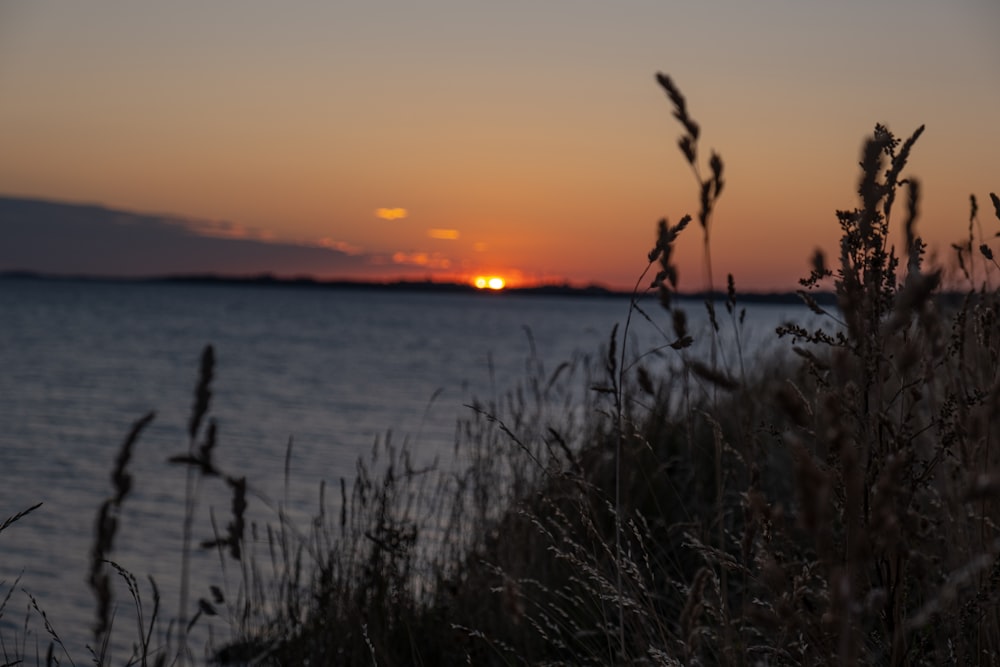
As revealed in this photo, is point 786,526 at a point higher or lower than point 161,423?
higher

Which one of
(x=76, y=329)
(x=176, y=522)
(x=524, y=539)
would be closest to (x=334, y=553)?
(x=524, y=539)

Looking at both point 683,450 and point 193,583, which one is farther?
point 683,450

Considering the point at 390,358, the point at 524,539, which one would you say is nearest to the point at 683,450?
the point at 524,539

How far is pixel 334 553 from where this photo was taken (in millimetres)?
4121

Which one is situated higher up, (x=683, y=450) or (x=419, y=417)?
(x=683, y=450)

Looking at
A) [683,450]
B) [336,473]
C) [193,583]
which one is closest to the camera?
[193,583]

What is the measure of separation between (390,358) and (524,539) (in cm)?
3639

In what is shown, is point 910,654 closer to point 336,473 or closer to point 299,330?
point 336,473

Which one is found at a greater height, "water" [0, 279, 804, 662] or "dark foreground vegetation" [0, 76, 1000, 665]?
"dark foreground vegetation" [0, 76, 1000, 665]

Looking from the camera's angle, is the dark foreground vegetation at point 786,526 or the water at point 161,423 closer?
the dark foreground vegetation at point 786,526

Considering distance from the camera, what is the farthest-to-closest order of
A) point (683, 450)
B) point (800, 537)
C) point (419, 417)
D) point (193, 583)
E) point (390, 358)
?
point (390, 358) < point (419, 417) < point (683, 450) < point (193, 583) < point (800, 537)

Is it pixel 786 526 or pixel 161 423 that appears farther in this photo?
pixel 161 423

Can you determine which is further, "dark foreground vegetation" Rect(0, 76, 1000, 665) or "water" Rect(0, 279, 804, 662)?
"water" Rect(0, 279, 804, 662)

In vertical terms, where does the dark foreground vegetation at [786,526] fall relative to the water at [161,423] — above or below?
above
